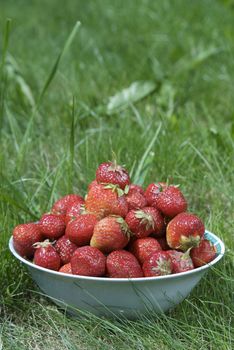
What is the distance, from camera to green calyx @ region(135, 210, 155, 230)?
157 centimetres

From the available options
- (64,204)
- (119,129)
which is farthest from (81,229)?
(119,129)

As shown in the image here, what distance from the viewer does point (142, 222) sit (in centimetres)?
158

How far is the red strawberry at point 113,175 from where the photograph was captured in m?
1.65

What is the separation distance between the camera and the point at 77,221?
5.24ft

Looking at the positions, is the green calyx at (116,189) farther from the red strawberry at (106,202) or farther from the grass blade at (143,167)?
the grass blade at (143,167)

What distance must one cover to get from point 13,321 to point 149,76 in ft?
5.50

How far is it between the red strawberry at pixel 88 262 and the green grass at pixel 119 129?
0.12m

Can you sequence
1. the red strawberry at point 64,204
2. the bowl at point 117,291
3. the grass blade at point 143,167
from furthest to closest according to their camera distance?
the grass blade at point 143,167, the red strawberry at point 64,204, the bowl at point 117,291

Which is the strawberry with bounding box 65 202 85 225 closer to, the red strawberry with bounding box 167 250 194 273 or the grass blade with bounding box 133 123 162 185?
the red strawberry with bounding box 167 250 194 273

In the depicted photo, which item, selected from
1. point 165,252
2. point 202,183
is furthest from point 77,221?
point 202,183

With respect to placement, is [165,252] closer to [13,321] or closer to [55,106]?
[13,321]

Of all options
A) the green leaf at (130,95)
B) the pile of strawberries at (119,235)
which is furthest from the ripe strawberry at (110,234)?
the green leaf at (130,95)

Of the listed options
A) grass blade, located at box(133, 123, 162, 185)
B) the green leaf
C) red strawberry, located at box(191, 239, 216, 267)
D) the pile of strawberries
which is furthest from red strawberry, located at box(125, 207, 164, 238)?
the green leaf

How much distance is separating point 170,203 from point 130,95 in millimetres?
1287
